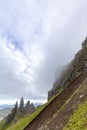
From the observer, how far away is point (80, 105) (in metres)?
44.0

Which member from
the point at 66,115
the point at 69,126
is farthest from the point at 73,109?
the point at 69,126

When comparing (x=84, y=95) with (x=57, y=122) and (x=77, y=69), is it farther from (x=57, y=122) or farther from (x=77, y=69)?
(x=77, y=69)

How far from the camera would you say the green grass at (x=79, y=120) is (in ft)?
114

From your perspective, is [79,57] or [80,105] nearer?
→ [80,105]

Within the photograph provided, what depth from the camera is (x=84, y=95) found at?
48.4m

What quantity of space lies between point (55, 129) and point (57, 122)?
2.60m

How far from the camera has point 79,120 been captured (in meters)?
36.8

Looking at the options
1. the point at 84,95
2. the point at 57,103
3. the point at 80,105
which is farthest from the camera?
the point at 57,103

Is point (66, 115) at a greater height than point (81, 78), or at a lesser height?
lesser

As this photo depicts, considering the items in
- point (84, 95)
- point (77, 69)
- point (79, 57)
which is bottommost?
point (84, 95)

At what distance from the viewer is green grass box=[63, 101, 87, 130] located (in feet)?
114

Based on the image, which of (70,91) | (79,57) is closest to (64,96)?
(70,91)

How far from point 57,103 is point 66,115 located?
3173cm

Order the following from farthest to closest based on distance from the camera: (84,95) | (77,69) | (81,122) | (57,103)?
(77,69) → (57,103) → (84,95) → (81,122)
